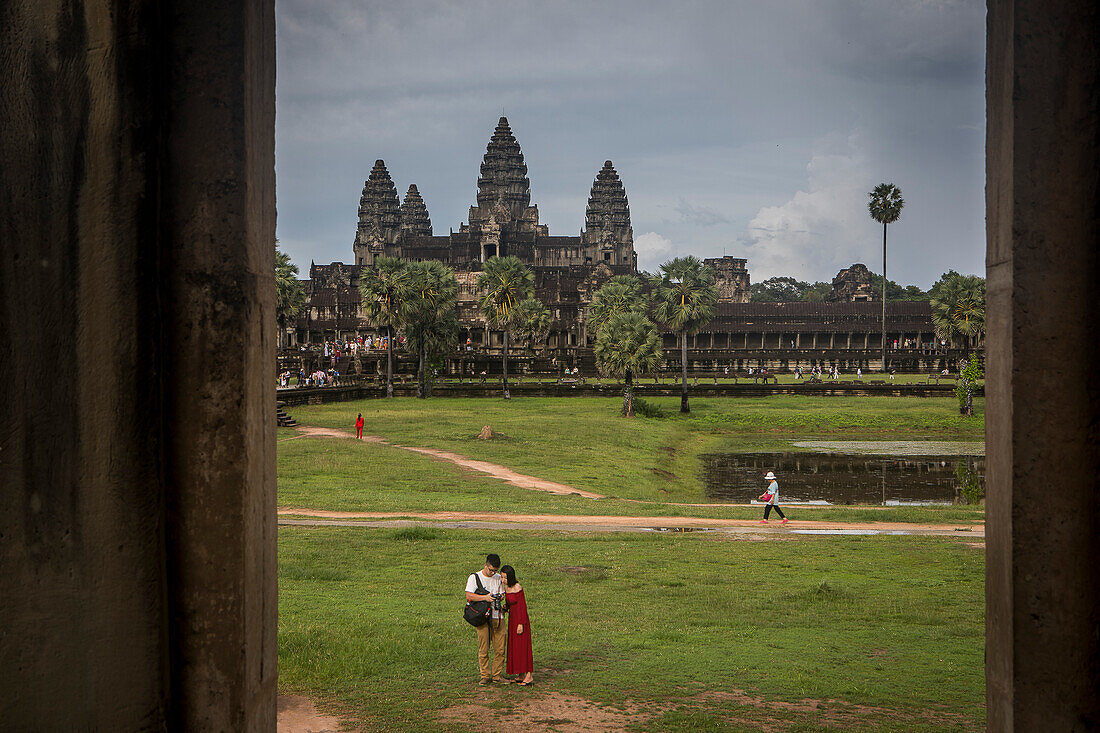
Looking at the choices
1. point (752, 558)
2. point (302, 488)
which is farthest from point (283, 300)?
point (752, 558)

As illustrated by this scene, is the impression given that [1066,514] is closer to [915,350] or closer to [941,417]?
[941,417]

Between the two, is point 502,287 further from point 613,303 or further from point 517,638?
point 517,638

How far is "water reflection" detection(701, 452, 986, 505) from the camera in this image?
27.2 meters

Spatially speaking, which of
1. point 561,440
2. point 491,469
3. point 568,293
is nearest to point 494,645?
point 491,469

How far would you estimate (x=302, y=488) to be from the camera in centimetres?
2211

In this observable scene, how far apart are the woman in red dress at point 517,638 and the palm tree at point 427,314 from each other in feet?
150

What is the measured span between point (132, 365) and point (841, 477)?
98.5 ft

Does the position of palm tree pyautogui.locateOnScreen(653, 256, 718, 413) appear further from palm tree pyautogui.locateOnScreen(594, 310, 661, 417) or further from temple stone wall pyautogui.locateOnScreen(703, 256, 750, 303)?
temple stone wall pyautogui.locateOnScreen(703, 256, 750, 303)

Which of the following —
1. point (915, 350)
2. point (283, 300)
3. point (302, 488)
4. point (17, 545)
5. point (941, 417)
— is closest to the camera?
point (17, 545)

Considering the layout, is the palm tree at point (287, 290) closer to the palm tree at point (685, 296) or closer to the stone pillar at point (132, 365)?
the palm tree at point (685, 296)

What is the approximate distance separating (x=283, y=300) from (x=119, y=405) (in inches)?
2274

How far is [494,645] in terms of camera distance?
8.58 m

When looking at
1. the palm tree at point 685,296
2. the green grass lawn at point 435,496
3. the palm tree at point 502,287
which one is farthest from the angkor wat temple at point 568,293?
the green grass lawn at point 435,496

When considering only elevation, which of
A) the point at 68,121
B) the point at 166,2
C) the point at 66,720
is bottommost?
the point at 66,720
